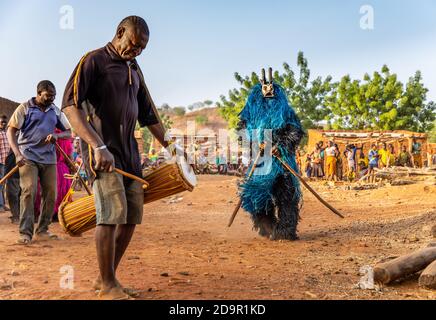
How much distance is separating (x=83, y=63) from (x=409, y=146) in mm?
22480

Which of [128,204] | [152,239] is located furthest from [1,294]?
[152,239]

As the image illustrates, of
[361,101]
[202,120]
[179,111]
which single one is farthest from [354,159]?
[179,111]

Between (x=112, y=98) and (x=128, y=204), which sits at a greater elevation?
(x=112, y=98)

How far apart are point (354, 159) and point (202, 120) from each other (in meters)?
61.6

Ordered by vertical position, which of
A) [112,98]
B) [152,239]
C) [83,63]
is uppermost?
[83,63]

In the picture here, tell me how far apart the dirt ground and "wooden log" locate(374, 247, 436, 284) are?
9cm

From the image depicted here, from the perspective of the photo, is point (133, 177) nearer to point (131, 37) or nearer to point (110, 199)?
point (110, 199)

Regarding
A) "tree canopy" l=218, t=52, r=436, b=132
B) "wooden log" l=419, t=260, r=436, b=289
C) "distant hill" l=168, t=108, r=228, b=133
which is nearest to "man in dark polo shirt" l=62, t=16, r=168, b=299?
"wooden log" l=419, t=260, r=436, b=289

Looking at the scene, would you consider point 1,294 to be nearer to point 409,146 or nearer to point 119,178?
point 119,178

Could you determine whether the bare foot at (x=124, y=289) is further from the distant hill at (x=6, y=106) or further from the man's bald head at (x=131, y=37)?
the distant hill at (x=6, y=106)

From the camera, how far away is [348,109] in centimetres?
3272

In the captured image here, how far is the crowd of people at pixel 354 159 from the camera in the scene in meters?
20.7

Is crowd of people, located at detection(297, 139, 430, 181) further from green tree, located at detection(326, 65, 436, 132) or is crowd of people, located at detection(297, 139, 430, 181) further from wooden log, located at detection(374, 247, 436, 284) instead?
wooden log, located at detection(374, 247, 436, 284)

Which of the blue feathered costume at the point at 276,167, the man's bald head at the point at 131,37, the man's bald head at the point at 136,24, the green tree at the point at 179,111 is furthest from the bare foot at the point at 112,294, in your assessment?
the green tree at the point at 179,111
